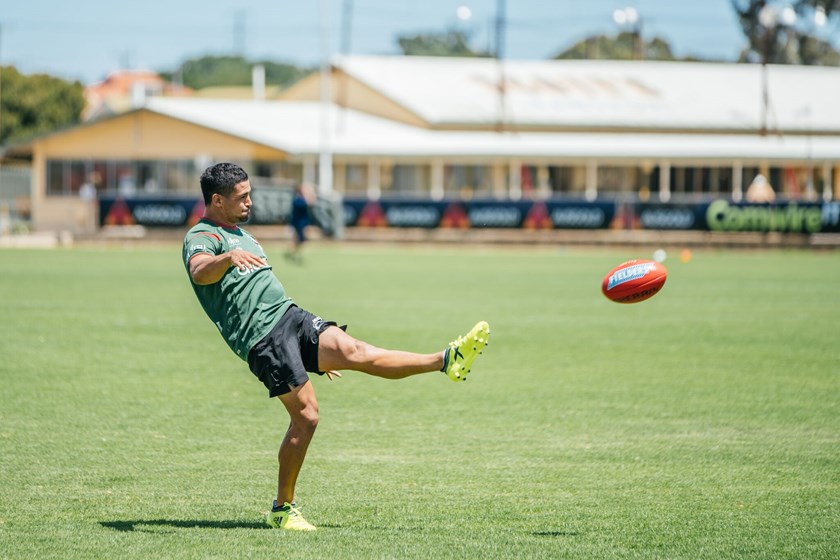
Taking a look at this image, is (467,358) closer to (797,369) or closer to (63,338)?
(797,369)

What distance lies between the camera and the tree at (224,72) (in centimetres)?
12612

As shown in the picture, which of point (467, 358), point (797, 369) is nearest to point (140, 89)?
point (797, 369)

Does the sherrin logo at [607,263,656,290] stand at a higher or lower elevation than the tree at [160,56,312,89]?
lower

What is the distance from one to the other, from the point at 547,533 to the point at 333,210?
35892 mm

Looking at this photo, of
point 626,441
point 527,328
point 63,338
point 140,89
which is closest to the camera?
point 626,441

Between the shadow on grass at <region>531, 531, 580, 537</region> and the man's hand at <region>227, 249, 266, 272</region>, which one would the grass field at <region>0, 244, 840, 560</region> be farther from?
the man's hand at <region>227, 249, 266, 272</region>

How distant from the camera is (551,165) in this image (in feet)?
190

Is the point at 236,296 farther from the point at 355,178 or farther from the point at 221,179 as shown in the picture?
the point at 355,178

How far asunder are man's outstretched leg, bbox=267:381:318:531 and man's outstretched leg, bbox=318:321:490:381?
0.77ft

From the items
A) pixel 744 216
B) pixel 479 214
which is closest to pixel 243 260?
pixel 744 216

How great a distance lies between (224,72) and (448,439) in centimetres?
12216

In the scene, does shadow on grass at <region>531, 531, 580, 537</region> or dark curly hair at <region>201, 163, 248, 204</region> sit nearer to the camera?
shadow on grass at <region>531, 531, 580, 537</region>

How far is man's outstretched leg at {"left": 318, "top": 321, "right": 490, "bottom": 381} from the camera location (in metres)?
6.83

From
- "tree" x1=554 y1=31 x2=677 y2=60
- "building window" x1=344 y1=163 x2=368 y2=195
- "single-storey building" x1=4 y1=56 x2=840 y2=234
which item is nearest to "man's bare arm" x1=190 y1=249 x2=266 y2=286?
"single-storey building" x1=4 y1=56 x2=840 y2=234
